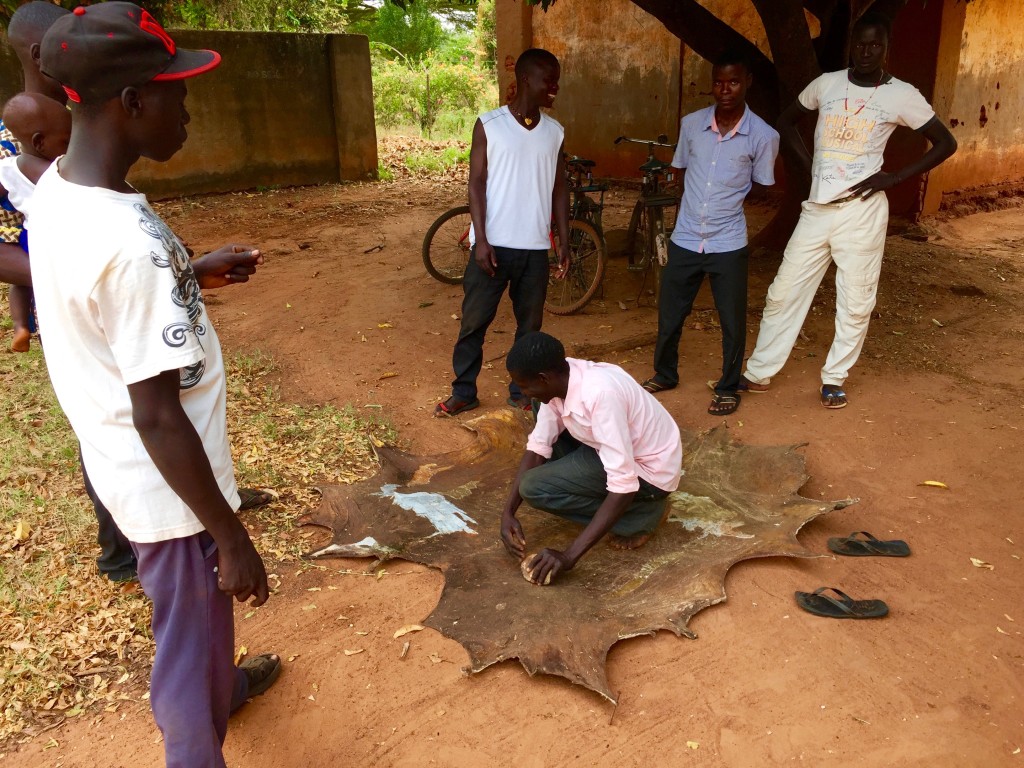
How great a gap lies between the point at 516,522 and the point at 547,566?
0.84ft

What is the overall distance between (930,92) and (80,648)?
8396 millimetres

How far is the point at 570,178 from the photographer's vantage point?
6.58 m

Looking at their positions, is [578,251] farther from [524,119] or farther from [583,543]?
[583,543]

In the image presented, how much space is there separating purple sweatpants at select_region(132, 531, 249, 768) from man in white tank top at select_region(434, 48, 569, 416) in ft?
8.72

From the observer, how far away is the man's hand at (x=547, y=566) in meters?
2.78

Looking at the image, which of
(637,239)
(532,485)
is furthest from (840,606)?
(637,239)

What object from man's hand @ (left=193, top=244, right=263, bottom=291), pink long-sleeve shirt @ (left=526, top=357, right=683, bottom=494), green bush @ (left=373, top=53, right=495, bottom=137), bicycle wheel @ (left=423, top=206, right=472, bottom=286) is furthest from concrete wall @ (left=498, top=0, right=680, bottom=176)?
man's hand @ (left=193, top=244, right=263, bottom=291)

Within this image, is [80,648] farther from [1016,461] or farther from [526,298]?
[1016,461]

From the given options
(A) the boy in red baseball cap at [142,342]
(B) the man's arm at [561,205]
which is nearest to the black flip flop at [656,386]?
(B) the man's arm at [561,205]

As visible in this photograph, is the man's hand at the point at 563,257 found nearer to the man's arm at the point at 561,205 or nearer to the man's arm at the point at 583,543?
the man's arm at the point at 561,205

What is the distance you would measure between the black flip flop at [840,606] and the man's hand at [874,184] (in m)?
2.26

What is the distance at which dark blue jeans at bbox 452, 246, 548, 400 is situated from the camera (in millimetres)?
4145

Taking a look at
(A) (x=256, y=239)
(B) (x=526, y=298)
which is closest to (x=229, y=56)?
(A) (x=256, y=239)

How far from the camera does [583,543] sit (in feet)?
8.97
